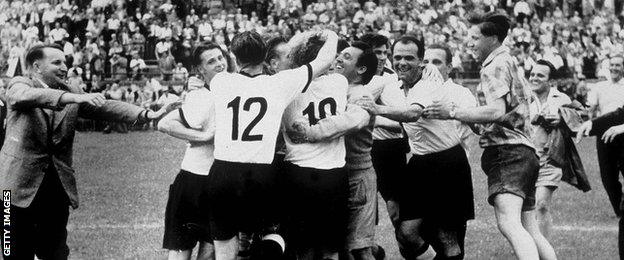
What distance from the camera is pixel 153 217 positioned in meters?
13.0

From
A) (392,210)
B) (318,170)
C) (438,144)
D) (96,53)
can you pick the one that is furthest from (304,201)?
(96,53)

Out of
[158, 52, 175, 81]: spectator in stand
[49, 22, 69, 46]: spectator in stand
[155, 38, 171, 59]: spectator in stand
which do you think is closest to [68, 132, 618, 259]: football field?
[158, 52, 175, 81]: spectator in stand

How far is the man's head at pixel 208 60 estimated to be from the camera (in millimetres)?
7941

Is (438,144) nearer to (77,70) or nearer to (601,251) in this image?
(601,251)

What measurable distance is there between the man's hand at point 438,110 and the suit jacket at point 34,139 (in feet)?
7.64

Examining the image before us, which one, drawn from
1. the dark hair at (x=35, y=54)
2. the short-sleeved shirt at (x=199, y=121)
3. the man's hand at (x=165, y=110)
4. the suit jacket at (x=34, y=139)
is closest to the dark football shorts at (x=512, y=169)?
the short-sleeved shirt at (x=199, y=121)

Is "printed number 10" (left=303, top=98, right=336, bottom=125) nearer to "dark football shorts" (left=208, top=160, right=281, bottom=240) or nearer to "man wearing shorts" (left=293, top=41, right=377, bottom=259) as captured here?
"man wearing shorts" (left=293, top=41, right=377, bottom=259)

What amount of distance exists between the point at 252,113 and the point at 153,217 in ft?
20.9

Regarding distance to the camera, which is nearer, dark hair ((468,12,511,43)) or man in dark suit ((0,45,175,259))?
man in dark suit ((0,45,175,259))

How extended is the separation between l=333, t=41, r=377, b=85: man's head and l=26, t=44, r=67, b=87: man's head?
2262mm

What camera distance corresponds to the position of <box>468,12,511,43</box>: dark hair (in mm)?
8234

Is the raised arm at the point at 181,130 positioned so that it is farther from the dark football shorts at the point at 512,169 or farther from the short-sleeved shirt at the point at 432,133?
the dark football shorts at the point at 512,169

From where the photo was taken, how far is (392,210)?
9453mm

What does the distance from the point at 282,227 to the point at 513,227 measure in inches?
76.1
